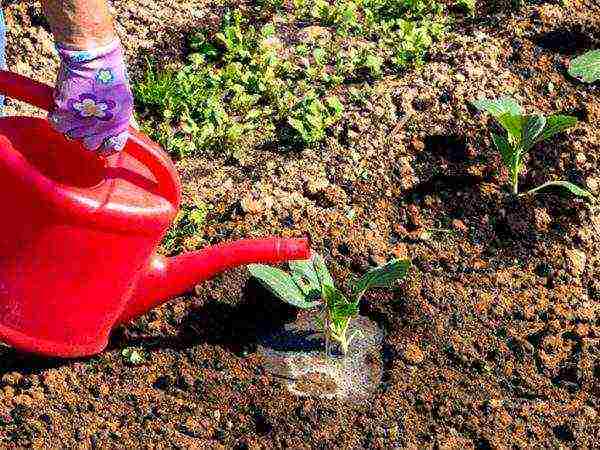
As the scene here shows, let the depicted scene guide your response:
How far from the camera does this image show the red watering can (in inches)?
85.3

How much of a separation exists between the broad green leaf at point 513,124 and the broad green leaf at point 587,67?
0.39 meters

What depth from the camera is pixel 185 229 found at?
2.97 meters

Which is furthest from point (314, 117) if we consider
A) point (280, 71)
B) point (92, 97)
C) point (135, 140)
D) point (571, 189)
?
point (92, 97)

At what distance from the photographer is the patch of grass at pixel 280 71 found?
330 centimetres

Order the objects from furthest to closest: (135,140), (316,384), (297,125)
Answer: (297,125)
(316,384)
(135,140)

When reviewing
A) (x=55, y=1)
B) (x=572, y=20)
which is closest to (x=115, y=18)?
(x=572, y=20)

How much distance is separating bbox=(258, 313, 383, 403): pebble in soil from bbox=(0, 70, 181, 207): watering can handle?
62 cm

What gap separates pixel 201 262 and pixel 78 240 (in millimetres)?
330

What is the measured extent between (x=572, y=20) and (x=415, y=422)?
1.78 meters

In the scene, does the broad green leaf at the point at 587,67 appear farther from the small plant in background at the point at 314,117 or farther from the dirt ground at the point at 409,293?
the small plant in background at the point at 314,117

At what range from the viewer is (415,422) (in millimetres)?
2553

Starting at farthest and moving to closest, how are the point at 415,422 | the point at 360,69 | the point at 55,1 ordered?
1. the point at 360,69
2. the point at 415,422
3. the point at 55,1

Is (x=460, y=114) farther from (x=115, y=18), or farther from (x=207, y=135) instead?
(x=115, y=18)

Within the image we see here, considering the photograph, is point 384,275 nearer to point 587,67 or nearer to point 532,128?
point 532,128
